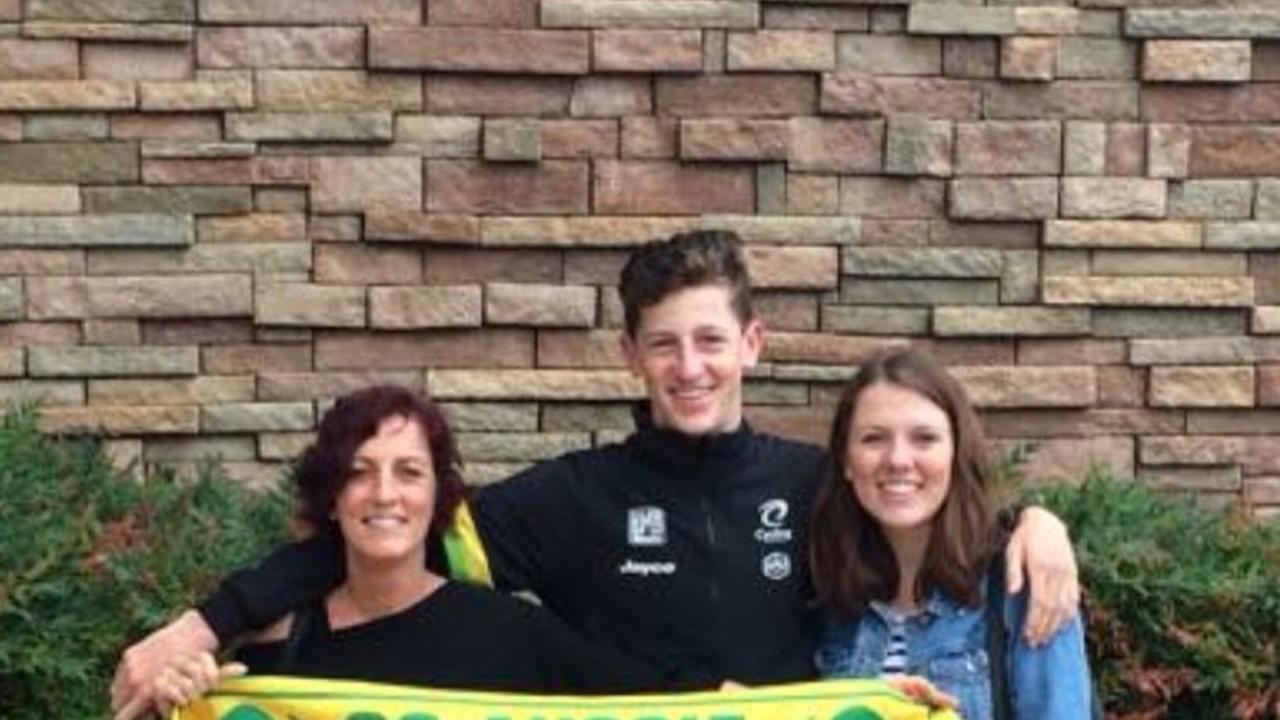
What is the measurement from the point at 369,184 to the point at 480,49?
406 millimetres

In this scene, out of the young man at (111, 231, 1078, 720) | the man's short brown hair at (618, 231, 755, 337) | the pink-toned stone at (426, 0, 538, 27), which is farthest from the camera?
the pink-toned stone at (426, 0, 538, 27)

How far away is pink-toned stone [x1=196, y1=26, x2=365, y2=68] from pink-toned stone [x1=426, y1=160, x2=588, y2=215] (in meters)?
0.32

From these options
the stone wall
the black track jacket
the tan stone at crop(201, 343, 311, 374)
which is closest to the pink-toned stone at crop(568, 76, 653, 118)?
the stone wall

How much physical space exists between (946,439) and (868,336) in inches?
67.6

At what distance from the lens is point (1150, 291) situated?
4832mm

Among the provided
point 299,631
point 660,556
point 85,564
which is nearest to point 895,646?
point 660,556

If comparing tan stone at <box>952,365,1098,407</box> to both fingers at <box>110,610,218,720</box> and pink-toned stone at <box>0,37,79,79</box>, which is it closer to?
pink-toned stone at <box>0,37,79,79</box>

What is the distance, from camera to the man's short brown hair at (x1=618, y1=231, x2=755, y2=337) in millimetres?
3271

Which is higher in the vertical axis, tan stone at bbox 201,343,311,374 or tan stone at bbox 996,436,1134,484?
tan stone at bbox 201,343,311,374

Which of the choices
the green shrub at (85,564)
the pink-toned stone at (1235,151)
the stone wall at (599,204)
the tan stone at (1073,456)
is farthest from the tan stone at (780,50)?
the green shrub at (85,564)

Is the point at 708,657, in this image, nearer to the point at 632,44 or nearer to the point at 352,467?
the point at 352,467

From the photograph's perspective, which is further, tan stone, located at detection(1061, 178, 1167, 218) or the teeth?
tan stone, located at detection(1061, 178, 1167, 218)

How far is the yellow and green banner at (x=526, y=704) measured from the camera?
3.00 m

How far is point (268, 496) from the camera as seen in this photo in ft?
14.6
